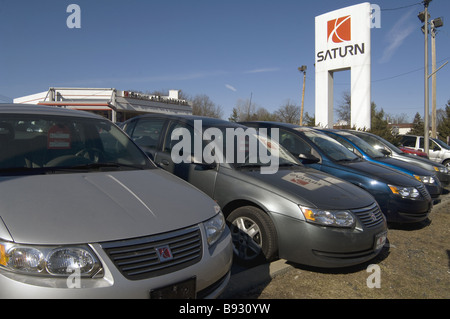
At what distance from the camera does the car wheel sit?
334 cm

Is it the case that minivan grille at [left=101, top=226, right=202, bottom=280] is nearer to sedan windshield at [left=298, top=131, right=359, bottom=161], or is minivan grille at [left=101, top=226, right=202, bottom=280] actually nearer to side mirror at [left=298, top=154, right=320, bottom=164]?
side mirror at [left=298, top=154, right=320, bottom=164]

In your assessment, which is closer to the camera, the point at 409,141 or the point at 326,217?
the point at 326,217

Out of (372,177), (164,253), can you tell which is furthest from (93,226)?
(372,177)

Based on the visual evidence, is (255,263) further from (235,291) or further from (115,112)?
(115,112)

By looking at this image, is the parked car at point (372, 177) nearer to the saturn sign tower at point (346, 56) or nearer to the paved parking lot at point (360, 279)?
the paved parking lot at point (360, 279)

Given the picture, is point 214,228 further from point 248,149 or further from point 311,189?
point 248,149

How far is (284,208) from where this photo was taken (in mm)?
3281

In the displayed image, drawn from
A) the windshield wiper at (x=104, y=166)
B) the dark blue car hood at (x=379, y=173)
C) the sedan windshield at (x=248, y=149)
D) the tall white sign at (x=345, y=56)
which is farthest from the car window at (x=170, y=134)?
the tall white sign at (x=345, y=56)

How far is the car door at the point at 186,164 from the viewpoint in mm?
3852

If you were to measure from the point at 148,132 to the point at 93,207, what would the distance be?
3.03 meters

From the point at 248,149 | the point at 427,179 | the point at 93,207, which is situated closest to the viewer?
the point at 93,207

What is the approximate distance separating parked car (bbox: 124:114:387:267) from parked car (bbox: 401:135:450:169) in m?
13.0

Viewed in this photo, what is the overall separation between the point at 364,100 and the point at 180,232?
21243mm

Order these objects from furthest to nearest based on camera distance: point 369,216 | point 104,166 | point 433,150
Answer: point 433,150, point 369,216, point 104,166
